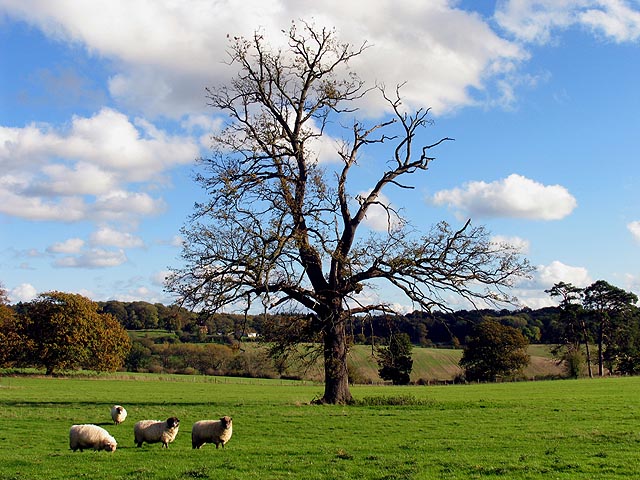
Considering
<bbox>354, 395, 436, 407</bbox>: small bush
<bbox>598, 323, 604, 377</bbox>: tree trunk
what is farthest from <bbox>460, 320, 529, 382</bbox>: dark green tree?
<bbox>354, 395, 436, 407</bbox>: small bush

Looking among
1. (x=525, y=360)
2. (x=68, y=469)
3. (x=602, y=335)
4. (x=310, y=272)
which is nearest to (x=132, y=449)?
(x=68, y=469)

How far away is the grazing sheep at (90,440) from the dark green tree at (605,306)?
3440 inches

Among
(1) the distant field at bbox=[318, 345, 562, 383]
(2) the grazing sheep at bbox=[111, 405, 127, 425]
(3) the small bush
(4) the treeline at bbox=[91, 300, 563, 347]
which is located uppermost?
(4) the treeline at bbox=[91, 300, 563, 347]

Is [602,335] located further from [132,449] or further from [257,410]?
[132,449]

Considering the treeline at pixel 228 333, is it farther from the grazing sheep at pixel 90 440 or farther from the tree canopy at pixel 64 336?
the grazing sheep at pixel 90 440

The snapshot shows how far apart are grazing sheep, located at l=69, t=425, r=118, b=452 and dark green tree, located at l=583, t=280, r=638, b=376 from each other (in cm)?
8737

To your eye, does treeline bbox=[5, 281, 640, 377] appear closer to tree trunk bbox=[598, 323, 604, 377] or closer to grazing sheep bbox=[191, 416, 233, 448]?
tree trunk bbox=[598, 323, 604, 377]

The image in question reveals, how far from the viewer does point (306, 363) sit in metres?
29.8

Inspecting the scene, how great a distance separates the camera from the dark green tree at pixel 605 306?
90812mm

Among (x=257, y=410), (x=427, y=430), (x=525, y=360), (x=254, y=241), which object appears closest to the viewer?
(x=427, y=430)

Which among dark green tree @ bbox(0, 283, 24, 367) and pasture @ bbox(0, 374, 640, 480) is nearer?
pasture @ bbox(0, 374, 640, 480)

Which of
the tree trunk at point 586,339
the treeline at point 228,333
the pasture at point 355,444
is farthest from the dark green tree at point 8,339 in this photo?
the tree trunk at point 586,339

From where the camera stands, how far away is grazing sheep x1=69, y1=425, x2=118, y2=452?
1795 cm

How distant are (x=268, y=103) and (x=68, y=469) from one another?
70.5ft
